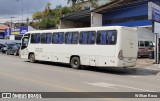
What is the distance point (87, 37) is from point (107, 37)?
1.86 meters

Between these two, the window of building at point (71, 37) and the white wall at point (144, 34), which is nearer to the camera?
the window of building at point (71, 37)

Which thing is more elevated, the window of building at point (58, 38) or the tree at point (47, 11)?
the tree at point (47, 11)

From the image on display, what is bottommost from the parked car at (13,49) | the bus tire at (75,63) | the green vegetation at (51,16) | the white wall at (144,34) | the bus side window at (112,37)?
the bus tire at (75,63)

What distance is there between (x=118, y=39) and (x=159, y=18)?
26.0 ft

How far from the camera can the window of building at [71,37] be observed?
21.7 metres

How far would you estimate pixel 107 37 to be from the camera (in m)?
19.5

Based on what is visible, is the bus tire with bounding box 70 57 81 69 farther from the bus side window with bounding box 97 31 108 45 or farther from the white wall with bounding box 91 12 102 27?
the white wall with bounding box 91 12 102 27

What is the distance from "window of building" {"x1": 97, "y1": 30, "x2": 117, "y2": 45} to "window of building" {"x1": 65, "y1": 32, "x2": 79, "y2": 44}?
209 centimetres

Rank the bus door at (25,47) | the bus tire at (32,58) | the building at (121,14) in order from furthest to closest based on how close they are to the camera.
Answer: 1. the building at (121,14)
2. the bus door at (25,47)
3. the bus tire at (32,58)

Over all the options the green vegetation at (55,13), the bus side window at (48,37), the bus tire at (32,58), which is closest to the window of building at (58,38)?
the bus side window at (48,37)

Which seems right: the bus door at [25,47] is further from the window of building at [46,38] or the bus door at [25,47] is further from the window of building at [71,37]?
the window of building at [71,37]

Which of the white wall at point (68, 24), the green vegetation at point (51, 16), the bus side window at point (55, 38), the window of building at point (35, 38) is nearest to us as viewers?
the bus side window at point (55, 38)

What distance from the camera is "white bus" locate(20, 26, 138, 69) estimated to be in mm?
19000

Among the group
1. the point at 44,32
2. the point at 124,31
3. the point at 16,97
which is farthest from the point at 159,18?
the point at 16,97
